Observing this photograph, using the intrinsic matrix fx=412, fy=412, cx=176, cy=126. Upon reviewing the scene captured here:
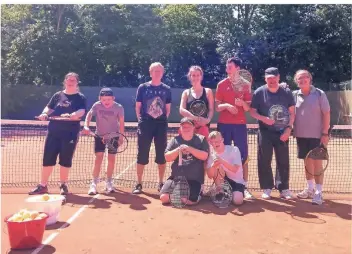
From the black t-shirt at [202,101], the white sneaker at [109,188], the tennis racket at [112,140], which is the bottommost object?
the white sneaker at [109,188]

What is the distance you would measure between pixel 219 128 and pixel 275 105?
30.3 inches

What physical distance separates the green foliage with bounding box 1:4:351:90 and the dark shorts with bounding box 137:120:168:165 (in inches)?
681

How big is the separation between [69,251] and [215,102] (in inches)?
110

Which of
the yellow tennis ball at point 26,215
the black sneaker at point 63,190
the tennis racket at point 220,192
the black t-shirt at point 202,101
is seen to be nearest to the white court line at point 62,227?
the yellow tennis ball at point 26,215

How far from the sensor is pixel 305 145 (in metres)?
5.25

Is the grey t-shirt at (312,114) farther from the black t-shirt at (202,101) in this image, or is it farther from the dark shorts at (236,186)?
the black t-shirt at (202,101)

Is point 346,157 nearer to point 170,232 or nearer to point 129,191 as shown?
point 129,191

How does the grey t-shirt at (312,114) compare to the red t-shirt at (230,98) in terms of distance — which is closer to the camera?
the grey t-shirt at (312,114)

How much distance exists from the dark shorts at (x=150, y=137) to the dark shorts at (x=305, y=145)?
1.77m

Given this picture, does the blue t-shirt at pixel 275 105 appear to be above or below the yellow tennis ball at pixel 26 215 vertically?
above

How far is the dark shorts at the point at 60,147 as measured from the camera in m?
5.35

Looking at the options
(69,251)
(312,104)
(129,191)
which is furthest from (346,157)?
(69,251)

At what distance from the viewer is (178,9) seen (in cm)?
2444

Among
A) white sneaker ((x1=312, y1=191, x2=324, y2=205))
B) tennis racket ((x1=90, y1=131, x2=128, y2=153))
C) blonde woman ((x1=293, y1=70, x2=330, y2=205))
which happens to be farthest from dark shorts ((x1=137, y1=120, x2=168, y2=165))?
white sneaker ((x1=312, y1=191, x2=324, y2=205))
